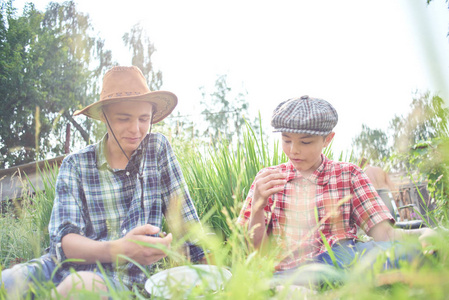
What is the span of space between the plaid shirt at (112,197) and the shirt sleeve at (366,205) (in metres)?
0.99

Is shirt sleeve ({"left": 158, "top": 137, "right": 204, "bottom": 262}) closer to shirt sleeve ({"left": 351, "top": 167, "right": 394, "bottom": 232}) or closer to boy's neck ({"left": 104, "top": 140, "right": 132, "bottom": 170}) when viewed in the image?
boy's neck ({"left": 104, "top": 140, "right": 132, "bottom": 170})

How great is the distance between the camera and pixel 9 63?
20578mm

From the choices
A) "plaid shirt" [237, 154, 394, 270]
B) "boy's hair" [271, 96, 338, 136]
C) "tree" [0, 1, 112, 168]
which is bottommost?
"plaid shirt" [237, 154, 394, 270]

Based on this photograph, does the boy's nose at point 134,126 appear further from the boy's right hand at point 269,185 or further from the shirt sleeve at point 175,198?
the boy's right hand at point 269,185

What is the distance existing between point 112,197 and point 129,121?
47 centimetres

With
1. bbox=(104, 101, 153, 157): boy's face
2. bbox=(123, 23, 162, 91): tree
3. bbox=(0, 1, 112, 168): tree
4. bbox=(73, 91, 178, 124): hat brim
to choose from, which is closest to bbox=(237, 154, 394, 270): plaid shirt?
bbox=(104, 101, 153, 157): boy's face

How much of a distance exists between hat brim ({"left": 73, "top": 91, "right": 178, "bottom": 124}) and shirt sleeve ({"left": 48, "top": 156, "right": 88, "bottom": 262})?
35 cm

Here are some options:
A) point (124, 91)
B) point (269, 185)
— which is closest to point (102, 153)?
point (124, 91)

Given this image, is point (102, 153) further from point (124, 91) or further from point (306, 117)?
point (306, 117)

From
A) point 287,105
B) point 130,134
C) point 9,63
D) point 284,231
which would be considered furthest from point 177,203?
point 9,63

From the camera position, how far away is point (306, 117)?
71.6 inches

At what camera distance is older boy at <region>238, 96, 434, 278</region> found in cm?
174

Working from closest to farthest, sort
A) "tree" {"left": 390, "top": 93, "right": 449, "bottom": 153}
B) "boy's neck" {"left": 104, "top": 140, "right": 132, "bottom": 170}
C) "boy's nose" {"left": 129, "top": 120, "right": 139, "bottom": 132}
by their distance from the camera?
"tree" {"left": 390, "top": 93, "right": 449, "bottom": 153} < "boy's nose" {"left": 129, "top": 120, "right": 139, "bottom": 132} < "boy's neck" {"left": 104, "top": 140, "right": 132, "bottom": 170}

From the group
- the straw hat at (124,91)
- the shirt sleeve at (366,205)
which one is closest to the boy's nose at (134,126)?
the straw hat at (124,91)
